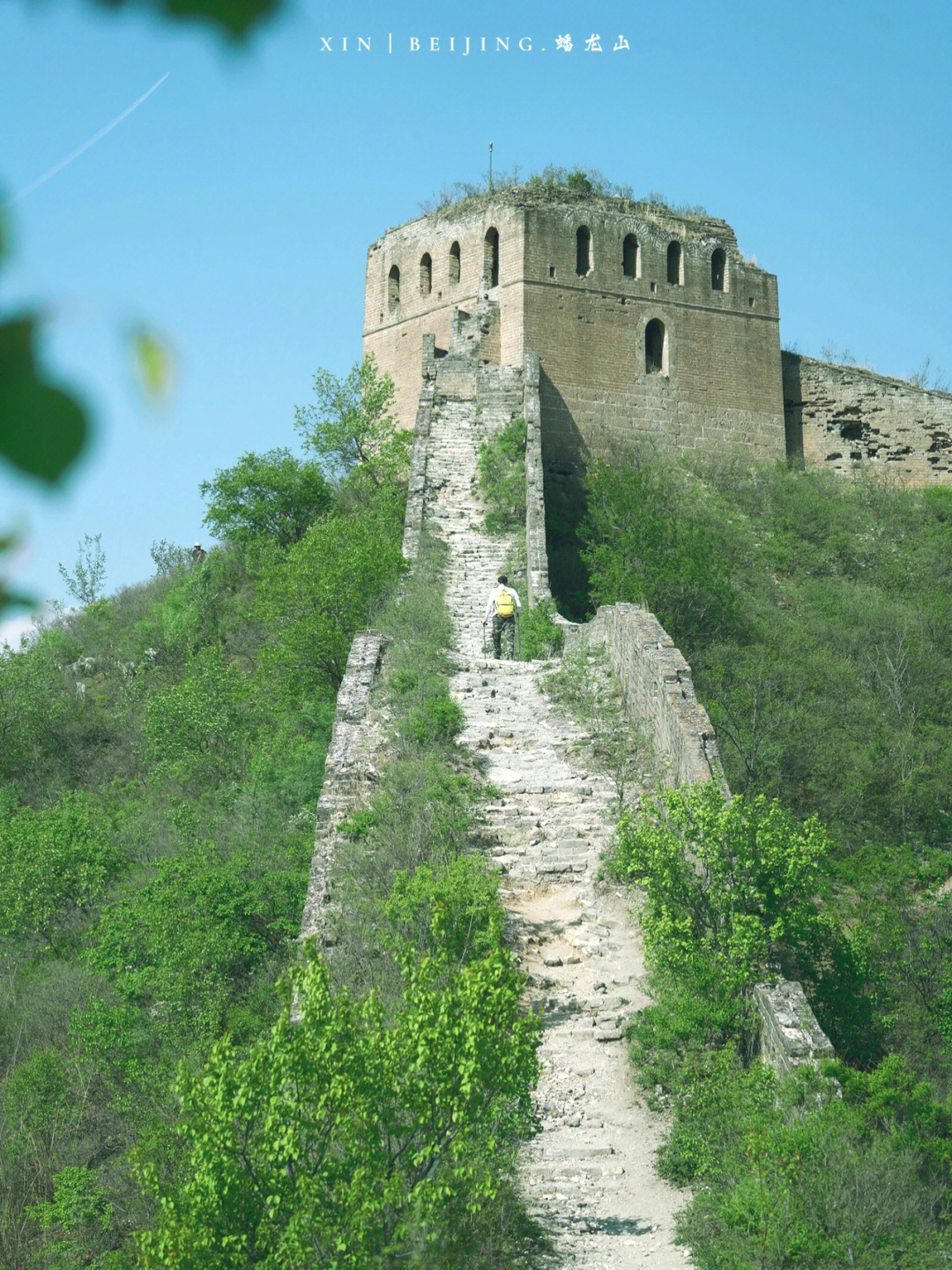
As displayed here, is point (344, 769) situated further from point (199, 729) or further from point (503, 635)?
point (199, 729)

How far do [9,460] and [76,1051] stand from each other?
1304 centimetres

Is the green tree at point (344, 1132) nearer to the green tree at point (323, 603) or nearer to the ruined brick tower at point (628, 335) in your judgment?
the green tree at point (323, 603)

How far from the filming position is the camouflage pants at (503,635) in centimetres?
1689

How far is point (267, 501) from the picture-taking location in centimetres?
2691

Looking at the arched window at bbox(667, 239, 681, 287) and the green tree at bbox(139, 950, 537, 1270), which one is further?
the arched window at bbox(667, 239, 681, 287)

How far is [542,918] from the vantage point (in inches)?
458

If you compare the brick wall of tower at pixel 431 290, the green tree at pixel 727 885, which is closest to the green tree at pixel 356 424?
the brick wall of tower at pixel 431 290

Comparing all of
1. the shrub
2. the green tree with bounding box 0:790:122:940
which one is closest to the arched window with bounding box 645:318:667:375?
the shrub

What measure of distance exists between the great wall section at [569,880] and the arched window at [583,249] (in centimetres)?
823

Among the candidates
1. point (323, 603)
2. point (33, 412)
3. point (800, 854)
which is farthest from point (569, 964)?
point (33, 412)

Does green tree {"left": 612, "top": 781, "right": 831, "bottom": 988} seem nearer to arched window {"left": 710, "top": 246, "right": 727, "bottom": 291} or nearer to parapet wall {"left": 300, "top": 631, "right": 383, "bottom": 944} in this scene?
parapet wall {"left": 300, "top": 631, "right": 383, "bottom": 944}

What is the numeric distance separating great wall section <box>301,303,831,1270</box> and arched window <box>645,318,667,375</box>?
7807mm

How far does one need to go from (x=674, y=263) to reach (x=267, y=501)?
9.21 meters

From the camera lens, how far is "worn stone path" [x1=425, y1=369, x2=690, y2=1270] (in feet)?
27.7
